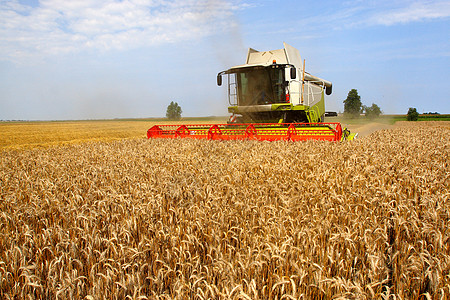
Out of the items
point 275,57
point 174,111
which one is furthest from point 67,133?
point 174,111

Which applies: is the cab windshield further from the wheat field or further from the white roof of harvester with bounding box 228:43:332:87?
the wheat field

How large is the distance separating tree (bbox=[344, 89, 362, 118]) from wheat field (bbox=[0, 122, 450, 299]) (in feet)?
266

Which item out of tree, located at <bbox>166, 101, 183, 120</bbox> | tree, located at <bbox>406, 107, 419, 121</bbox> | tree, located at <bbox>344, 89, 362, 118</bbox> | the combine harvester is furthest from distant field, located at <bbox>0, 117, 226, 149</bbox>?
tree, located at <bbox>166, 101, 183, 120</bbox>

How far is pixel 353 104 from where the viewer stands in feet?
270

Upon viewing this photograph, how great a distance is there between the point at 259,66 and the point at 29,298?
1077cm

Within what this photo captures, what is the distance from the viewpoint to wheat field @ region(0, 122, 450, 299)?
6.10ft

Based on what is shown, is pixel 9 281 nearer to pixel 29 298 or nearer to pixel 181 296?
pixel 29 298

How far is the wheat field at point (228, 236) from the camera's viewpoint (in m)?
1.86

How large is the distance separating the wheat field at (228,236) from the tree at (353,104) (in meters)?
81.1

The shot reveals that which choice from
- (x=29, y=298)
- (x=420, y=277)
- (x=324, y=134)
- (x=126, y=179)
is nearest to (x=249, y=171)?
(x=126, y=179)

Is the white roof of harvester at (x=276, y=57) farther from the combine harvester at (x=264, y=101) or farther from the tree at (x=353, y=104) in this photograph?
the tree at (x=353, y=104)

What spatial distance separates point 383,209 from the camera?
327 cm

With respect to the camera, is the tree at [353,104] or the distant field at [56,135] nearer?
the distant field at [56,135]

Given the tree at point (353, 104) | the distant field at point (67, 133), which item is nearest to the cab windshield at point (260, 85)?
the distant field at point (67, 133)
